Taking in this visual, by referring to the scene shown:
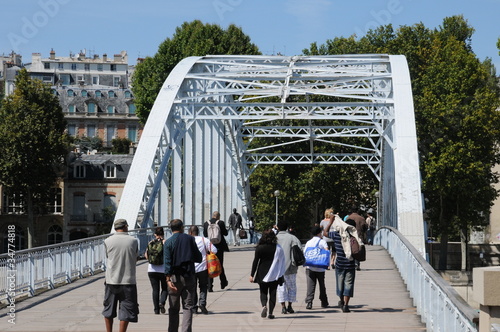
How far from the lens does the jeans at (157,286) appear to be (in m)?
15.9

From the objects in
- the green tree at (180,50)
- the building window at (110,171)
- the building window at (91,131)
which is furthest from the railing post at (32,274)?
the building window at (91,131)

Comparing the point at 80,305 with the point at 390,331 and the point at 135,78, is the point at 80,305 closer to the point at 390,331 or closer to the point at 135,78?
the point at 390,331

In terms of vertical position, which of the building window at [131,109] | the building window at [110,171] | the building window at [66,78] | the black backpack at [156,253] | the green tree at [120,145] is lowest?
the black backpack at [156,253]

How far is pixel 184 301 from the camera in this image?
13.4 meters

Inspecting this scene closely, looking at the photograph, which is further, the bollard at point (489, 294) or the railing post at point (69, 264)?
the railing post at point (69, 264)

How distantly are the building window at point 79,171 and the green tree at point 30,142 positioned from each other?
35.3 ft

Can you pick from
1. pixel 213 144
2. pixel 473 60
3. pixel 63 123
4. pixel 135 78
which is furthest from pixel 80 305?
pixel 63 123

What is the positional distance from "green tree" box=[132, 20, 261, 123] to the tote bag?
47.2 metres

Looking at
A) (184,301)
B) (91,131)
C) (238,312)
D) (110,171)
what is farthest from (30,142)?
(184,301)

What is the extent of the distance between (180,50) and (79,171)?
2343 cm

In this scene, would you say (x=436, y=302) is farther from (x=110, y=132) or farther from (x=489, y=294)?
(x=110, y=132)

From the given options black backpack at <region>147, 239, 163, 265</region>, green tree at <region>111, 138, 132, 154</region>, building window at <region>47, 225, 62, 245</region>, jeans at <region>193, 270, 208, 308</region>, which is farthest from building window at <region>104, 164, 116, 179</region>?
black backpack at <region>147, 239, 163, 265</region>

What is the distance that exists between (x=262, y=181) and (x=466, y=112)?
12.7m

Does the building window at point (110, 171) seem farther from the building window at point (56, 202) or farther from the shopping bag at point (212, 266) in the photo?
the shopping bag at point (212, 266)
